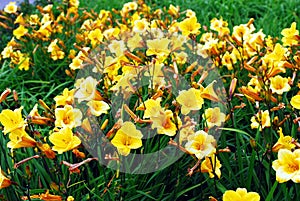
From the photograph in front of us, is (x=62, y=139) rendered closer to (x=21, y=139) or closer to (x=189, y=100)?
(x=21, y=139)

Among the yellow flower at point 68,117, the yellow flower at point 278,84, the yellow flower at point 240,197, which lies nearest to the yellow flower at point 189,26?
the yellow flower at point 278,84

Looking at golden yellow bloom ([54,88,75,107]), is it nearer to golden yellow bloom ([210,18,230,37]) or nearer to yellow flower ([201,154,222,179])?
yellow flower ([201,154,222,179])

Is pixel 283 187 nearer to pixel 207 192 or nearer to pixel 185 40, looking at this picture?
pixel 207 192

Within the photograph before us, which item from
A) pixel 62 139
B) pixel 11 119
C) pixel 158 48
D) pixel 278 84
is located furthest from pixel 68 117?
pixel 278 84

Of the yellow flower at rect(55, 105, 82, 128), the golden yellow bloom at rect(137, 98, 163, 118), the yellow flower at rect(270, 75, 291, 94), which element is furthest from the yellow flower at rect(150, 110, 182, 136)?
the yellow flower at rect(270, 75, 291, 94)

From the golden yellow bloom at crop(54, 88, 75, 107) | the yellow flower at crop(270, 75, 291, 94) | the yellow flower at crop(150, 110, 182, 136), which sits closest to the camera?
the yellow flower at crop(150, 110, 182, 136)

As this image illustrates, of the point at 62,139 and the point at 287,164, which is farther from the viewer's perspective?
the point at 62,139

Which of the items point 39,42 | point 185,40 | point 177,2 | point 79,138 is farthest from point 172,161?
point 177,2
